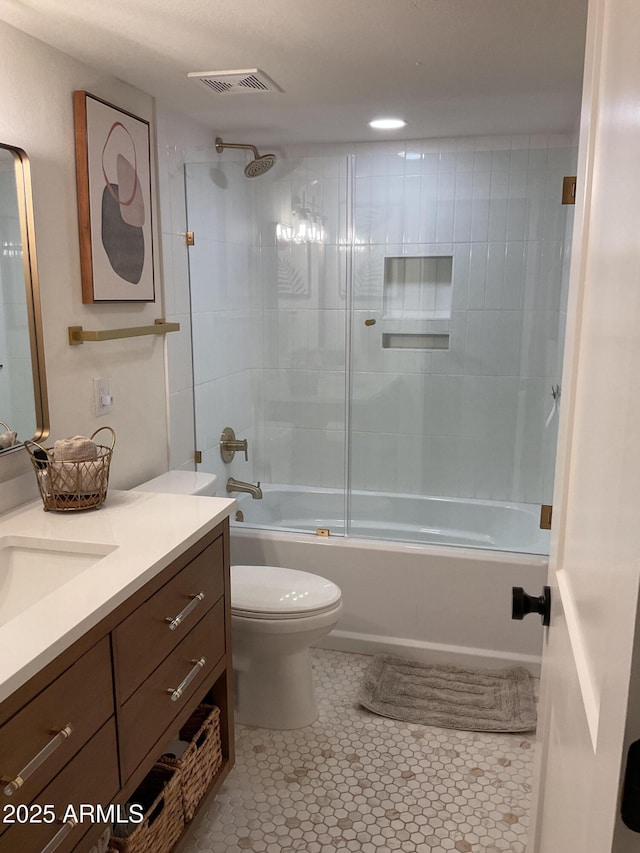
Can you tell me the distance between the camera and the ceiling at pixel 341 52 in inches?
69.3

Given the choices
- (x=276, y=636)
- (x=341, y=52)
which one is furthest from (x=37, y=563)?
(x=341, y=52)

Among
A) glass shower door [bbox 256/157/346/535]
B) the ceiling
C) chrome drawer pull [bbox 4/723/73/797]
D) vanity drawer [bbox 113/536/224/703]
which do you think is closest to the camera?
chrome drawer pull [bbox 4/723/73/797]

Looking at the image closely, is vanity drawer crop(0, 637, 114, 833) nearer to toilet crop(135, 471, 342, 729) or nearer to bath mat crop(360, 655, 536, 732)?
toilet crop(135, 471, 342, 729)

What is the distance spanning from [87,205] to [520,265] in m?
2.02

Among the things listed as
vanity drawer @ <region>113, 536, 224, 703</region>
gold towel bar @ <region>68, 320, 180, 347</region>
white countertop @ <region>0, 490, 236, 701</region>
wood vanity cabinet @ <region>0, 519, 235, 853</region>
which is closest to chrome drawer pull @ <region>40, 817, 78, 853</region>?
wood vanity cabinet @ <region>0, 519, 235, 853</region>

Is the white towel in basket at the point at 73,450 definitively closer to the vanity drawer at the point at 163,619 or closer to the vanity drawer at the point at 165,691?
the vanity drawer at the point at 163,619

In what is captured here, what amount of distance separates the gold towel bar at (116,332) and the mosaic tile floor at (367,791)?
144cm

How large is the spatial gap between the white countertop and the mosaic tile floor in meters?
0.81

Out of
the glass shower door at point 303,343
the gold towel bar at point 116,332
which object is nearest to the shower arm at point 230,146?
the glass shower door at point 303,343

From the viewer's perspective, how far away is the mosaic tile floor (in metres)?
1.89

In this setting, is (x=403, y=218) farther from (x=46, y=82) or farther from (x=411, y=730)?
(x=411, y=730)

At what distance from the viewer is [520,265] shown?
10.6 feet

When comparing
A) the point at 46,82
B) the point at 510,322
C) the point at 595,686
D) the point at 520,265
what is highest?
the point at 46,82

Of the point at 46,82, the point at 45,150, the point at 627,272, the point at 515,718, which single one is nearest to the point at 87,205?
the point at 45,150
